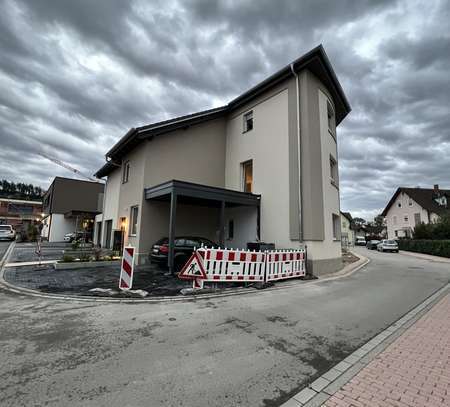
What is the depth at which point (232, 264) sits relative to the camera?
7.73 metres

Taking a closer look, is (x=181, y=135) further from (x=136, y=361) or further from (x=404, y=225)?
(x=404, y=225)

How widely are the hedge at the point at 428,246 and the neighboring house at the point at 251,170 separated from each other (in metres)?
16.4

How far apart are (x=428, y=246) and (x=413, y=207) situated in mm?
15550

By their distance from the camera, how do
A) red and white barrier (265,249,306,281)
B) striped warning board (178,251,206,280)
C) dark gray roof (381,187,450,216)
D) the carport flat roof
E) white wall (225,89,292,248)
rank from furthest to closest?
dark gray roof (381,187,450,216), white wall (225,89,292,248), the carport flat roof, red and white barrier (265,249,306,281), striped warning board (178,251,206,280)

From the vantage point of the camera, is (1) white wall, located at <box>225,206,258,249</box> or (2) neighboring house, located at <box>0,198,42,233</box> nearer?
(1) white wall, located at <box>225,206,258,249</box>

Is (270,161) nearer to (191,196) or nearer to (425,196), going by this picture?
(191,196)

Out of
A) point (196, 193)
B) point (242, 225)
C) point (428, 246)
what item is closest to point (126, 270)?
point (196, 193)

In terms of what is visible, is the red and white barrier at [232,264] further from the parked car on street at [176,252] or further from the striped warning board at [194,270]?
the parked car on street at [176,252]

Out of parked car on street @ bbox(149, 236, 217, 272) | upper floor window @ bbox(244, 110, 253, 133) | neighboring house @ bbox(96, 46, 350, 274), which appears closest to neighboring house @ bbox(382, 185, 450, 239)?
neighboring house @ bbox(96, 46, 350, 274)

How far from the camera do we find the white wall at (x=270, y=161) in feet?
37.3

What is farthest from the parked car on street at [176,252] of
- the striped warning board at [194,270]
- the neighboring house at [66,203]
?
the neighboring house at [66,203]

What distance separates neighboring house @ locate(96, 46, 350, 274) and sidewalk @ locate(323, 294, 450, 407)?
6.16m

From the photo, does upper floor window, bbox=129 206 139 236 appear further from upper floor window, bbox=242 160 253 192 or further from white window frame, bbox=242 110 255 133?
white window frame, bbox=242 110 255 133

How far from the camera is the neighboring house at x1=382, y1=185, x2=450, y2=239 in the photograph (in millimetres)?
34219
